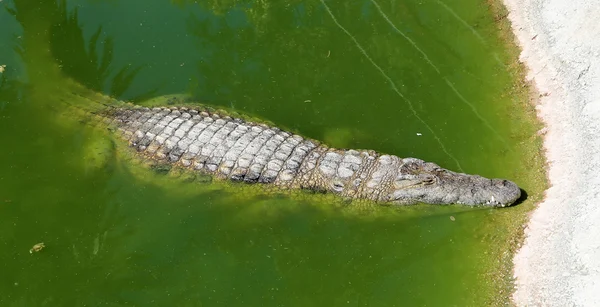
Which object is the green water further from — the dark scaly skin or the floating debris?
the dark scaly skin

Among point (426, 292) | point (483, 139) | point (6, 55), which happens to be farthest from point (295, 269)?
point (6, 55)

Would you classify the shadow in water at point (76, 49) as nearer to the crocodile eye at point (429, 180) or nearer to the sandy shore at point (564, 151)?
the crocodile eye at point (429, 180)

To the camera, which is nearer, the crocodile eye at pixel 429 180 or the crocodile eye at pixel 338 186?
the crocodile eye at pixel 429 180

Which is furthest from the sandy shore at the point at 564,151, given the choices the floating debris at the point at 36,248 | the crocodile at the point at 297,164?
the floating debris at the point at 36,248

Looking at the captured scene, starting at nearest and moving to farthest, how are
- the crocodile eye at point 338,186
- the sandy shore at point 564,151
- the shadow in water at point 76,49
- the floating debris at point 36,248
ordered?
1. the sandy shore at point 564,151
2. the floating debris at point 36,248
3. the crocodile eye at point 338,186
4. the shadow in water at point 76,49

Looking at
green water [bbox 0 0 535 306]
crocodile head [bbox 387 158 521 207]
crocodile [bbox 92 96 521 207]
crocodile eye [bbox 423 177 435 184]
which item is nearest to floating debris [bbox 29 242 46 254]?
green water [bbox 0 0 535 306]

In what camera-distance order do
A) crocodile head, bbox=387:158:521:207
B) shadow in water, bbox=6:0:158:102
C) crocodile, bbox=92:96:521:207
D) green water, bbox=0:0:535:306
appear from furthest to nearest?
shadow in water, bbox=6:0:158:102 < crocodile, bbox=92:96:521:207 < crocodile head, bbox=387:158:521:207 < green water, bbox=0:0:535:306

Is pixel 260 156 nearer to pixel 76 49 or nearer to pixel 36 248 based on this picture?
pixel 36 248

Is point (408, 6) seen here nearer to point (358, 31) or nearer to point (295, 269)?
point (358, 31)
